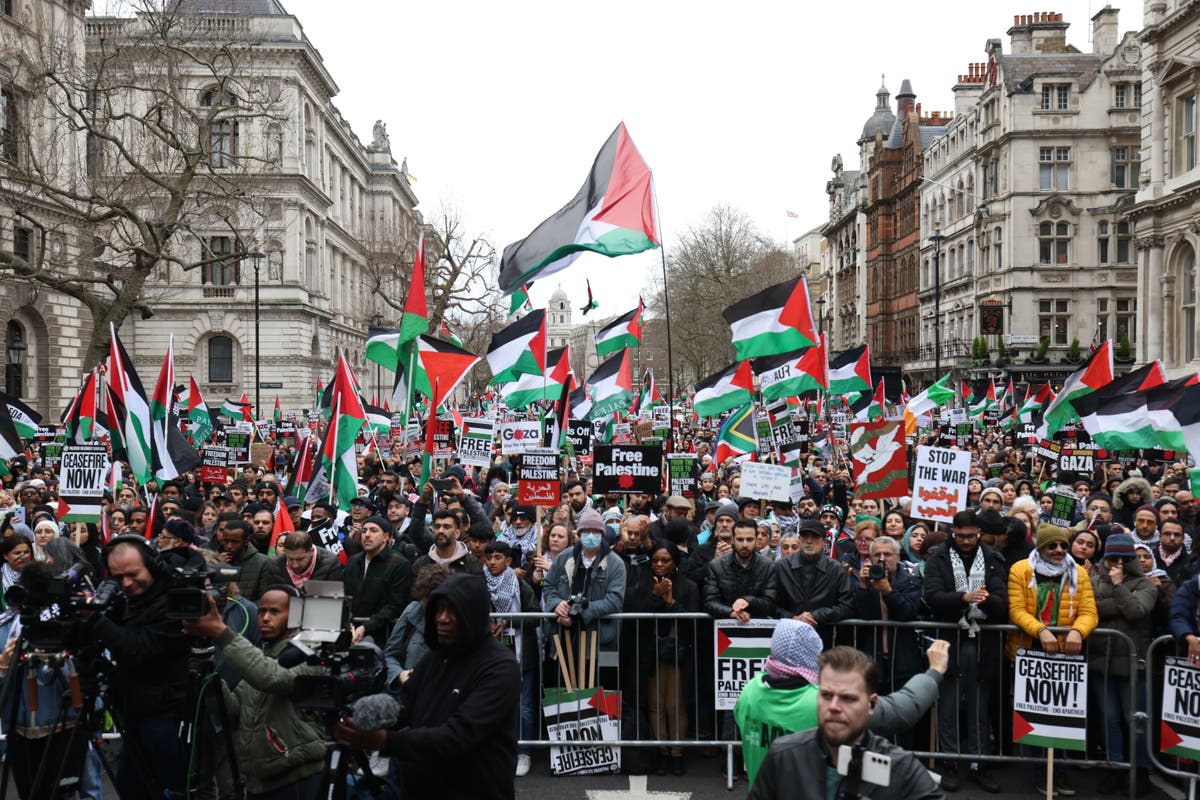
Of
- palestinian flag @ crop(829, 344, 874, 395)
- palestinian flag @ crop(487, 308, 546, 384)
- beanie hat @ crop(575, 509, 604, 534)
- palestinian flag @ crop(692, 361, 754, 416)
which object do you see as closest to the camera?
beanie hat @ crop(575, 509, 604, 534)

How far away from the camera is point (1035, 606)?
25.1 feet

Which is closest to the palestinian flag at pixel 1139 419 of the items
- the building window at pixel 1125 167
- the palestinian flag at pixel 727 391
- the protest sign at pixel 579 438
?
the palestinian flag at pixel 727 391

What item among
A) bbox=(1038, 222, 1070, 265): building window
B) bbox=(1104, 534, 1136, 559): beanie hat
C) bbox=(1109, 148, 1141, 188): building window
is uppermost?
bbox=(1109, 148, 1141, 188): building window

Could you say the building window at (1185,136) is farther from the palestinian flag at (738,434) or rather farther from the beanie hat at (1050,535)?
the beanie hat at (1050,535)

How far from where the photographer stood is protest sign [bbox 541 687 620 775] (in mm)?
8180

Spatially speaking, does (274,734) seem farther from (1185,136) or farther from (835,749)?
(1185,136)

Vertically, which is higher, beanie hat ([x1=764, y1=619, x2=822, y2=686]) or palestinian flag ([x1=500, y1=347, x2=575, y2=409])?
palestinian flag ([x1=500, y1=347, x2=575, y2=409])

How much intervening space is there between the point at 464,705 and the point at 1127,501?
1105 cm

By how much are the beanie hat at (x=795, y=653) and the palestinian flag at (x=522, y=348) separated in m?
12.0

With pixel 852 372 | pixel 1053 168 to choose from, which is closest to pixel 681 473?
pixel 852 372

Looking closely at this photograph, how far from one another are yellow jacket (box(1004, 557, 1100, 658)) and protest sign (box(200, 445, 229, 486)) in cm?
1189

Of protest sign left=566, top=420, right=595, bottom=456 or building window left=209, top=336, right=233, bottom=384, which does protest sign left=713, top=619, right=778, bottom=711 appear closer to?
protest sign left=566, top=420, right=595, bottom=456

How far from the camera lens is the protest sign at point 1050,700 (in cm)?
752

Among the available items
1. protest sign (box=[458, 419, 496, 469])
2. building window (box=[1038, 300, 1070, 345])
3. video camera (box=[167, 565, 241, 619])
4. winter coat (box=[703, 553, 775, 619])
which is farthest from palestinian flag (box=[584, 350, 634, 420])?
building window (box=[1038, 300, 1070, 345])
